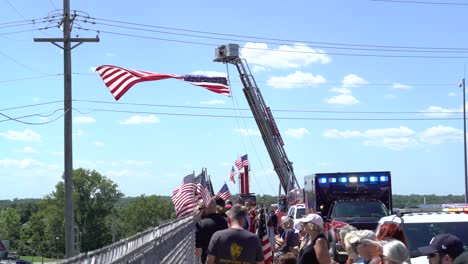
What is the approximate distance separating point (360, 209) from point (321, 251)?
14.2 m

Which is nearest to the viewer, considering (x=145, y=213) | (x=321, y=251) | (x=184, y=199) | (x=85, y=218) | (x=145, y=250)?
(x=145, y=250)

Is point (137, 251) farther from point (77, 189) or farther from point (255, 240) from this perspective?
point (77, 189)

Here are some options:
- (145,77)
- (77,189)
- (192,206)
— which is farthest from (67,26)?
(77,189)

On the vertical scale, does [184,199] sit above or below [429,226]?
above

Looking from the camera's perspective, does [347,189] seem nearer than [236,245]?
No

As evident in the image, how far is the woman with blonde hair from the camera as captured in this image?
7.32 metres

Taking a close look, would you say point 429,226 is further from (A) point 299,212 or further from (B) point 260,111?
(B) point 260,111

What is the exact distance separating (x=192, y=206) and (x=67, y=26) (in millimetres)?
13457

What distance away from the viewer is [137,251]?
4.91 metres

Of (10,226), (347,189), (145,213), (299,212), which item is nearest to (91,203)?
(145,213)

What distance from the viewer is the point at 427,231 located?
9734 millimetres

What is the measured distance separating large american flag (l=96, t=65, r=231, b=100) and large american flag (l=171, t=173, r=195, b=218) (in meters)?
4.02

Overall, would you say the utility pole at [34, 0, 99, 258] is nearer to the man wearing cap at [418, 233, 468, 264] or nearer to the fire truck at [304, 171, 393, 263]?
the fire truck at [304, 171, 393, 263]

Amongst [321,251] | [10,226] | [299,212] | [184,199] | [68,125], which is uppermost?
[68,125]
